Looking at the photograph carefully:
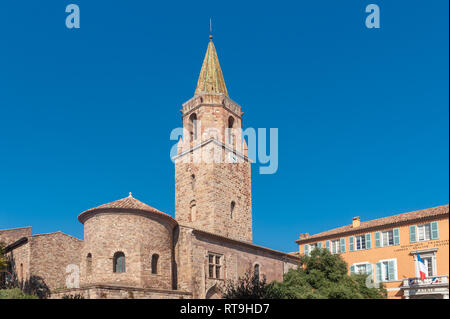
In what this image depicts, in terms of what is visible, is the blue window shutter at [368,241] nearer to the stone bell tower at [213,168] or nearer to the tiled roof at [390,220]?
the tiled roof at [390,220]

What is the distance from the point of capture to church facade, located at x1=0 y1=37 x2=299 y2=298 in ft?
86.3

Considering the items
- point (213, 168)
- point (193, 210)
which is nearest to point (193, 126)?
point (213, 168)

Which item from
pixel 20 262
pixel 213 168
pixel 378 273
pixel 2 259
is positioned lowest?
pixel 378 273

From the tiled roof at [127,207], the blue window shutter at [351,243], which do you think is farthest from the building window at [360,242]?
the tiled roof at [127,207]

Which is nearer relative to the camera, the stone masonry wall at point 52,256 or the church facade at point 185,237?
the church facade at point 185,237

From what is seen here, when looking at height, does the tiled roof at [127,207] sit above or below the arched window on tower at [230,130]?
below

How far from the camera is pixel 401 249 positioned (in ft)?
106

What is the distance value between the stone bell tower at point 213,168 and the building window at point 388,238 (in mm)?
10511

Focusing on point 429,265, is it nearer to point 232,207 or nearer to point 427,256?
point 427,256

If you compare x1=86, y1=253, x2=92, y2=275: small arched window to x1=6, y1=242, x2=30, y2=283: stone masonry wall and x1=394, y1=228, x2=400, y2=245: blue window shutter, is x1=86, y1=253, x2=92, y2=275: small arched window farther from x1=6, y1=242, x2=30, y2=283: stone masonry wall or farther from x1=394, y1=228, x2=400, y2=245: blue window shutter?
x1=394, y1=228, x2=400, y2=245: blue window shutter

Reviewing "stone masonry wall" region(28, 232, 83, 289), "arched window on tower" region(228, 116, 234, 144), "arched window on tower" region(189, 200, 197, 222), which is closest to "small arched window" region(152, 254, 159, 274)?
"stone masonry wall" region(28, 232, 83, 289)

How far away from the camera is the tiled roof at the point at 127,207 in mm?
26750

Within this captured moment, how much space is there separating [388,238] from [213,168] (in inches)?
545
